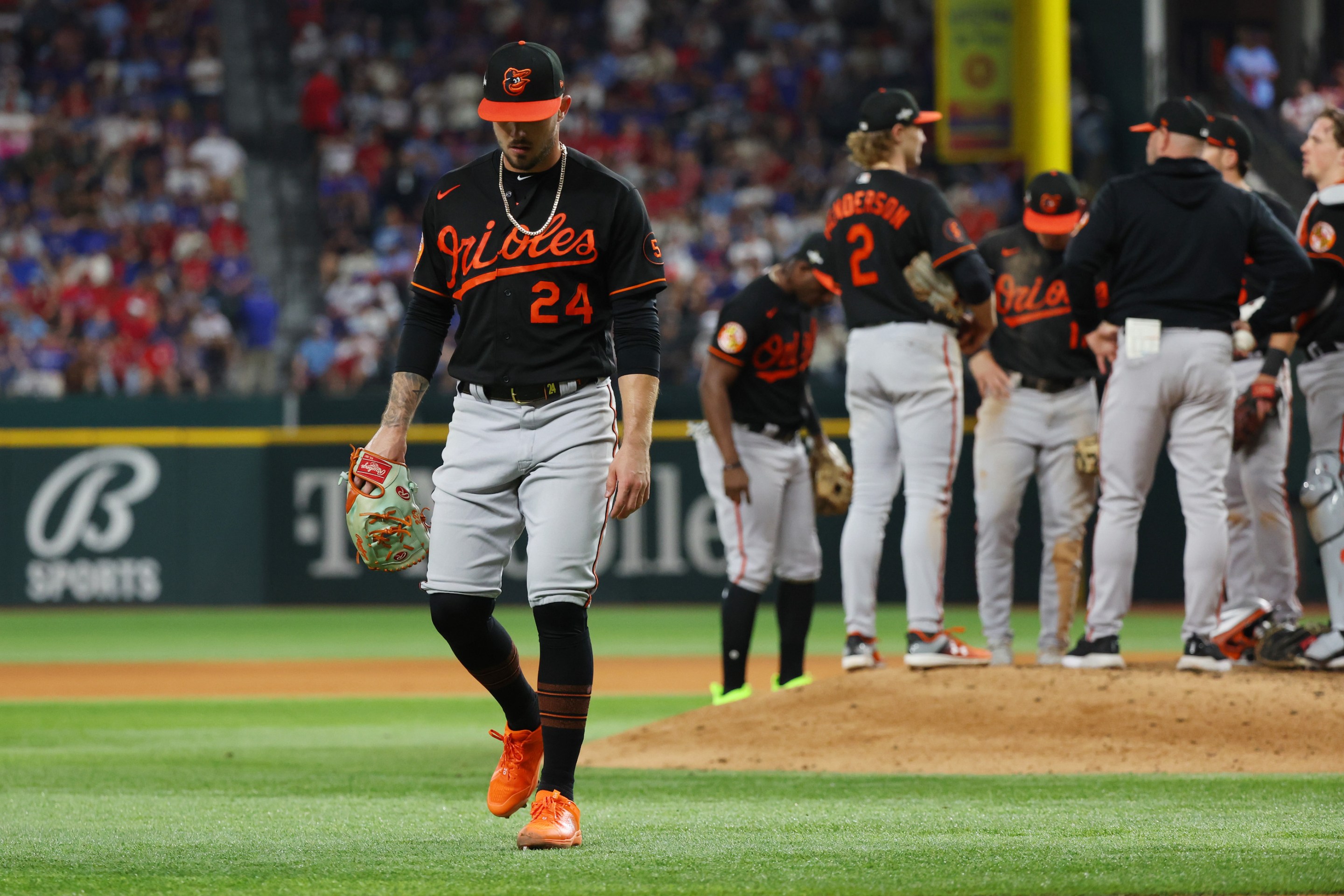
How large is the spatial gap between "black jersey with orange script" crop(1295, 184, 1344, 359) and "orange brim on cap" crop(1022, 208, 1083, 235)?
0.97 m

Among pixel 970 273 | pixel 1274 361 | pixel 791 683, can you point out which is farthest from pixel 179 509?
pixel 1274 361

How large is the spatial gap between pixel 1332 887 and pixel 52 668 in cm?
919

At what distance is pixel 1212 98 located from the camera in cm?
1591

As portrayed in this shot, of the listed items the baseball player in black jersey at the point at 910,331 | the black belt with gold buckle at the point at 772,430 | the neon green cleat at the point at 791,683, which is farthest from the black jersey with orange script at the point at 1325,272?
the neon green cleat at the point at 791,683

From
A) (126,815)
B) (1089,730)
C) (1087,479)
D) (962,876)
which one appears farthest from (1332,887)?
(1087,479)

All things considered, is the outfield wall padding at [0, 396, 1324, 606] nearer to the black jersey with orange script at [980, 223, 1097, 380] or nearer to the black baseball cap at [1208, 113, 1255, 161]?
the black jersey with orange script at [980, 223, 1097, 380]

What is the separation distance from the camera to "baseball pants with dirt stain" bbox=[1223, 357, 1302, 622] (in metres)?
7.25

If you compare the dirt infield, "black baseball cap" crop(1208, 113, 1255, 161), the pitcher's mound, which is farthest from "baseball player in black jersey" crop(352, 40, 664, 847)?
the dirt infield

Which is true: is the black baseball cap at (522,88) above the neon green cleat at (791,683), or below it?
above

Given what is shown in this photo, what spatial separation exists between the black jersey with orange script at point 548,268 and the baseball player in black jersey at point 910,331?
2511mm

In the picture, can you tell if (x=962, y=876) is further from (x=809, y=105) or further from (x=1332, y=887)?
(x=809, y=105)

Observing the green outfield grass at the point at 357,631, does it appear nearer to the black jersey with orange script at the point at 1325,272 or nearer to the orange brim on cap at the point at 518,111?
the black jersey with orange script at the point at 1325,272

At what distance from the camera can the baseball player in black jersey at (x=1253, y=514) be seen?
726 cm

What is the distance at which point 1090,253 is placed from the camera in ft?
21.6
